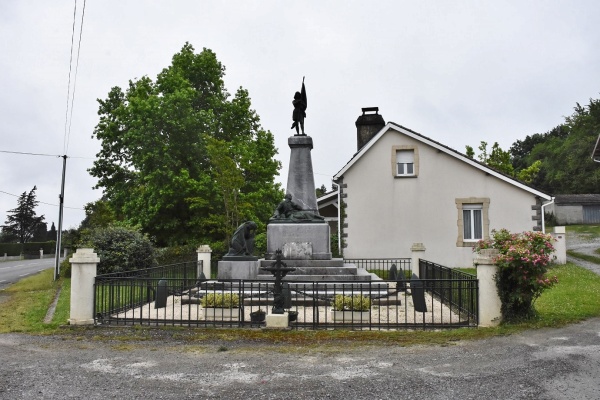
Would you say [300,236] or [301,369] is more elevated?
[300,236]

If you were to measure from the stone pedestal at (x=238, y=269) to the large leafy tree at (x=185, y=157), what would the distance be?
34.5ft

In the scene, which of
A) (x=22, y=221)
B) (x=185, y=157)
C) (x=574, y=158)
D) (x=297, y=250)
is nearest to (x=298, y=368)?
(x=297, y=250)

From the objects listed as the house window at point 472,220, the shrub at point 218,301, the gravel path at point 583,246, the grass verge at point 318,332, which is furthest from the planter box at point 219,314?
the gravel path at point 583,246

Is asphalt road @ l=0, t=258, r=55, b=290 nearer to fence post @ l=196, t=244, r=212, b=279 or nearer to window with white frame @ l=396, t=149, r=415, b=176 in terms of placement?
fence post @ l=196, t=244, r=212, b=279

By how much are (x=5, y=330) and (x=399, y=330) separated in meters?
7.59

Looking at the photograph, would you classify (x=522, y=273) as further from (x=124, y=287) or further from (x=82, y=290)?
(x=124, y=287)

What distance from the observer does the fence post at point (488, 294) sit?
9.01 m

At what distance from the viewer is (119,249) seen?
19.4 m

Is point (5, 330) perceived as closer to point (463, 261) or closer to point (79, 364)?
point (79, 364)

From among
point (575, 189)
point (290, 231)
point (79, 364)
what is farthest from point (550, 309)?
point (575, 189)

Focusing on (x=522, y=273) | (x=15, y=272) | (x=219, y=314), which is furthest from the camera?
(x=15, y=272)

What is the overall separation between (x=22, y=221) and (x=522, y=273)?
8101 cm

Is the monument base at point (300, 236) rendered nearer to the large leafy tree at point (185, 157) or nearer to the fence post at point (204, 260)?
the fence post at point (204, 260)

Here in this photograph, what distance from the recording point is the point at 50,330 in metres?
9.23
